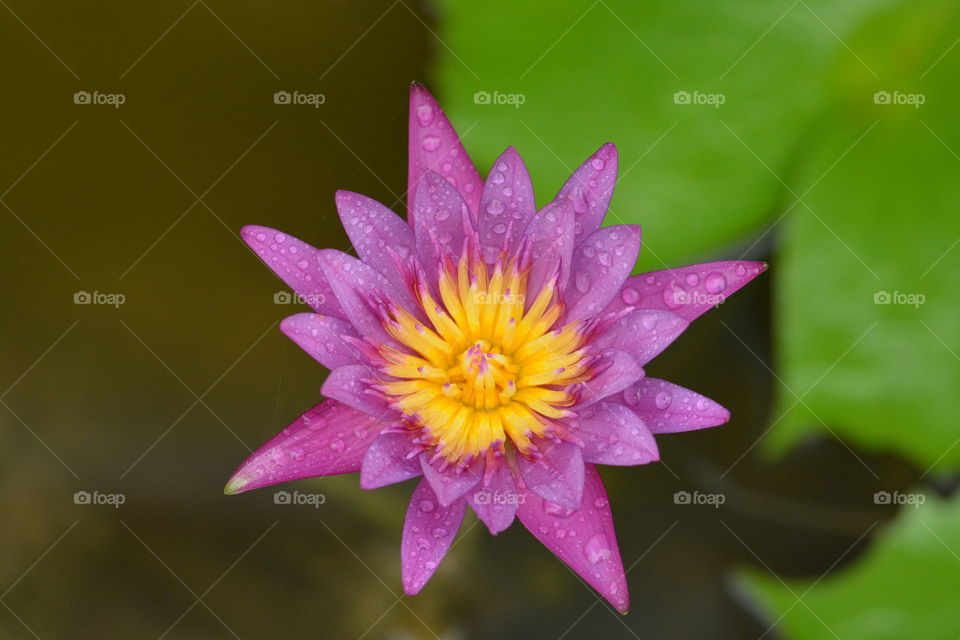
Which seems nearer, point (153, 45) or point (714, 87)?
point (714, 87)

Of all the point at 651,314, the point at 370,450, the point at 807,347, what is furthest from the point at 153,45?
the point at 807,347

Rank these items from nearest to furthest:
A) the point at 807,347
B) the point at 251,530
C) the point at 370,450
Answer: the point at 370,450 → the point at 807,347 → the point at 251,530

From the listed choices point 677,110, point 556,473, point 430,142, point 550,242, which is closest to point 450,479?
point 556,473

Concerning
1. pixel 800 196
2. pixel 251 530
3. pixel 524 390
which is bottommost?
pixel 251 530

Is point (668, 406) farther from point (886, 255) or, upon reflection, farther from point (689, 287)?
point (886, 255)

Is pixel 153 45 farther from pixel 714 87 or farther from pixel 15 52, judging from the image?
pixel 714 87

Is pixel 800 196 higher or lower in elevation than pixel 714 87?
lower
